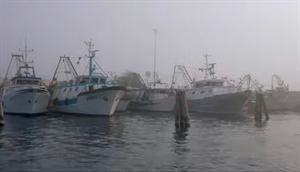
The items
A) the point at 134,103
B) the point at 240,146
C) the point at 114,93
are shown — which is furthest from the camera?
the point at 134,103

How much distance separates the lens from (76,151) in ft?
65.2

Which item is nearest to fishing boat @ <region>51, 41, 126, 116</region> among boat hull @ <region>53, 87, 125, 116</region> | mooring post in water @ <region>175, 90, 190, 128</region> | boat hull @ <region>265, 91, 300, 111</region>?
boat hull @ <region>53, 87, 125, 116</region>

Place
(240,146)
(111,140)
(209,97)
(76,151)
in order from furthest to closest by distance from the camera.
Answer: (209,97) < (111,140) < (240,146) < (76,151)

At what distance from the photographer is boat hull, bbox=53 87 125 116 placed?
43969mm

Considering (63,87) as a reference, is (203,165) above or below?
below

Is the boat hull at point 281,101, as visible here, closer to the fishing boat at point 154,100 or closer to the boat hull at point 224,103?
the boat hull at point 224,103

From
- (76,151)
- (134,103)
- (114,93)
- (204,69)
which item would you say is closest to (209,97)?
(204,69)

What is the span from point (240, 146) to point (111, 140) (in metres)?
7.46

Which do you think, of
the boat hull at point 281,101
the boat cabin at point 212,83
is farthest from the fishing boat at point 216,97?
the boat hull at point 281,101

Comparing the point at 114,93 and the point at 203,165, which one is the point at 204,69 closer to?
the point at 114,93

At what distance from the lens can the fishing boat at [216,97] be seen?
2327 inches

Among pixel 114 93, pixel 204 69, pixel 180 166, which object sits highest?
pixel 204 69

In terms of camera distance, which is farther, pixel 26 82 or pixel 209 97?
pixel 209 97

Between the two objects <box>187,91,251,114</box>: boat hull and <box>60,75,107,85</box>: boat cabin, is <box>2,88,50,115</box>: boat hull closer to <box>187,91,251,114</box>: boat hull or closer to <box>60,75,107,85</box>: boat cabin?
<box>60,75,107,85</box>: boat cabin
